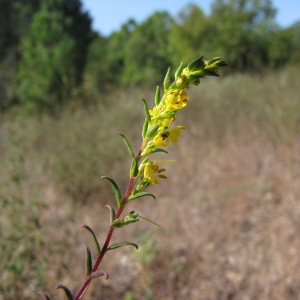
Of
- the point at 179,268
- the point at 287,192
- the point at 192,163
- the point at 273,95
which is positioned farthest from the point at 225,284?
the point at 273,95

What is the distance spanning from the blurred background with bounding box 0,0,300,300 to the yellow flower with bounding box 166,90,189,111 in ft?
6.00

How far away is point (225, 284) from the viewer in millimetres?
3156

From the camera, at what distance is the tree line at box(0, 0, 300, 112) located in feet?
30.1

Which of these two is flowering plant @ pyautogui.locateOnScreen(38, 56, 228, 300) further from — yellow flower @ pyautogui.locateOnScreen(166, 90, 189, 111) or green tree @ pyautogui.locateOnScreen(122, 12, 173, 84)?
green tree @ pyautogui.locateOnScreen(122, 12, 173, 84)

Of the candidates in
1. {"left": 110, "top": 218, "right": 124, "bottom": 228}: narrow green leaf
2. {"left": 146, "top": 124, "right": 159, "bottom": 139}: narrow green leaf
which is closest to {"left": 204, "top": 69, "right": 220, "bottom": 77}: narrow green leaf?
{"left": 146, "top": 124, "right": 159, "bottom": 139}: narrow green leaf

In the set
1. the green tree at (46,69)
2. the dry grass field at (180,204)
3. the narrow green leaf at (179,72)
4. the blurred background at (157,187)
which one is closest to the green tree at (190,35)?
the blurred background at (157,187)

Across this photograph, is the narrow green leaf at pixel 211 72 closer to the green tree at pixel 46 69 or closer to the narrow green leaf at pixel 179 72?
the narrow green leaf at pixel 179 72

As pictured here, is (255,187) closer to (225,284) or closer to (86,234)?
(225,284)

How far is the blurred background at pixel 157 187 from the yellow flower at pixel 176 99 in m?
1.83

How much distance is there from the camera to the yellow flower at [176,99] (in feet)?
1.83

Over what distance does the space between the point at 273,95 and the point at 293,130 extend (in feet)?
4.18

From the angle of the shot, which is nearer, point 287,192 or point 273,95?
point 287,192

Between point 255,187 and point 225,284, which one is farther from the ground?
point 255,187

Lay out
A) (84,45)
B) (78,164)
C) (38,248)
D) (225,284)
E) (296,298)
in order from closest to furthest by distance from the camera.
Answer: (38,248) < (296,298) < (225,284) < (78,164) < (84,45)
